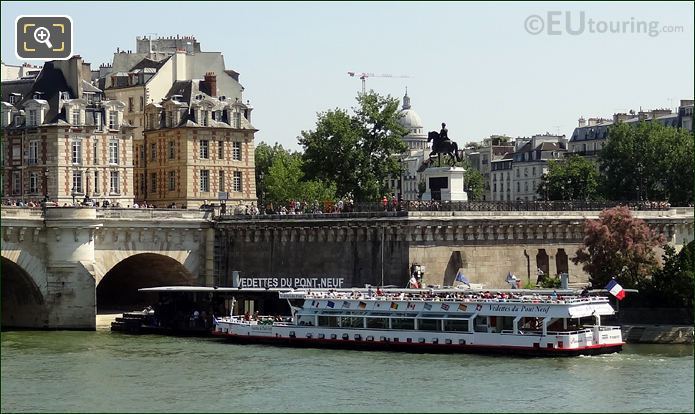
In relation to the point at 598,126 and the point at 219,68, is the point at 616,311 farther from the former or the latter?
the point at 598,126

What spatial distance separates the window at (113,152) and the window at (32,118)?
4.37 metres

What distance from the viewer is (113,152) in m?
85.5

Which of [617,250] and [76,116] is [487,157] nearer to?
[76,116]

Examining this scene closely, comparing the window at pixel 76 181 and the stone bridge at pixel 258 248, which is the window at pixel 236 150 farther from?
the stone bridge at pixel 258 248

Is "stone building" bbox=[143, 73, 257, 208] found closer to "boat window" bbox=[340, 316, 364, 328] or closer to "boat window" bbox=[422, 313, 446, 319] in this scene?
"boat window" bbox=[340, 316, 364, 328]

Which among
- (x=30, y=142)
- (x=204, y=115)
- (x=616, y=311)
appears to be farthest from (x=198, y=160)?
(x=616, y=311)

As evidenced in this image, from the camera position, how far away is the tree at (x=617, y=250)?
63719mm

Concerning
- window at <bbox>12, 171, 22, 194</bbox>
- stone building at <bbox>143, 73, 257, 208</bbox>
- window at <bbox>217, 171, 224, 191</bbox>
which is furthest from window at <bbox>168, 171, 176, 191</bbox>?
window at <bbox>12, 171, 22, 194</bbox>

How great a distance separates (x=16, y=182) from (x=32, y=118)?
12.1 ft

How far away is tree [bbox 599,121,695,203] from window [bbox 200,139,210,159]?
27128 millimetres

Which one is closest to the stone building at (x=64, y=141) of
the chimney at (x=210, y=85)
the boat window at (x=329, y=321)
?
the chimney at (x=210, y=85)

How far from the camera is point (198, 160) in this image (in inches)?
3442

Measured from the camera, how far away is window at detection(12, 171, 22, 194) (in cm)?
8412

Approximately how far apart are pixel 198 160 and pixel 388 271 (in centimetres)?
2469
